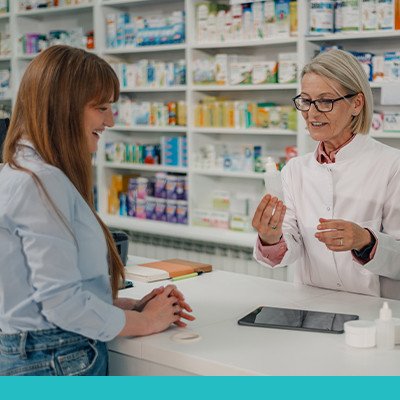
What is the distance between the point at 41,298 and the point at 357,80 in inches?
55.3

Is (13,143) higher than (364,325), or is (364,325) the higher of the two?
(13,143)

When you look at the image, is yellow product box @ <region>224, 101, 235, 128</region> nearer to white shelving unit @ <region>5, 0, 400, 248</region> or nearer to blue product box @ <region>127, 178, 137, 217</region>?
white shelving unit @ <region>5, 0, 400, 248</region>

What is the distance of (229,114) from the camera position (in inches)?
171

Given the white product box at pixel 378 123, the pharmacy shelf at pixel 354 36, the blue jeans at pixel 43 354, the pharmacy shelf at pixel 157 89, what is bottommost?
the blue jeans at pixel 43 354

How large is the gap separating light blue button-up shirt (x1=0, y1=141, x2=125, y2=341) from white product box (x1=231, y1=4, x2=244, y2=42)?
121 inches

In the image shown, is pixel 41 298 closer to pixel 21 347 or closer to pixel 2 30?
pixel 21 347

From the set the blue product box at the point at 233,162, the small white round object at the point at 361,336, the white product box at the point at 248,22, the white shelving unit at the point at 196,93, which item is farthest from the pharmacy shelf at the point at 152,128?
the small white round object at the point at 361,336

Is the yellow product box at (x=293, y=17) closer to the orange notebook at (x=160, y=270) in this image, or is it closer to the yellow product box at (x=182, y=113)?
the yellow product box at (x=182, y=113)

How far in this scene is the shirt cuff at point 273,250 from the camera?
2.09 metres

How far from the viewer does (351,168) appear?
2.22 metres

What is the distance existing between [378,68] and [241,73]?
98 cm

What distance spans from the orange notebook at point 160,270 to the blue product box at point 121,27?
114 inches

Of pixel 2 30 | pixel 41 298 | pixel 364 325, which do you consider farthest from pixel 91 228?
pixel 2 30

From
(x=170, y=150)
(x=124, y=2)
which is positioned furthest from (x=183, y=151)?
(x=124, y=2)
